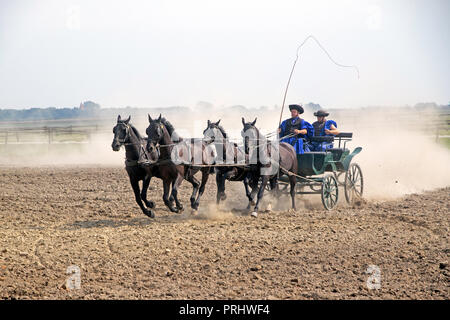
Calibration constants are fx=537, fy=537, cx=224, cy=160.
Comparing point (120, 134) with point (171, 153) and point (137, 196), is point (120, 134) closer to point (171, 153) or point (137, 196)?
point (171, 153)

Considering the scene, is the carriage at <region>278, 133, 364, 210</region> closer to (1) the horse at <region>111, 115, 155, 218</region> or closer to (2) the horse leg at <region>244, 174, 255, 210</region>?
(2) the horse leg at <region>244, 174, 255, 210</region>

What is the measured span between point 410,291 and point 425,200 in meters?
7.35

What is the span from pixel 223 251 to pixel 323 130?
17.3ft

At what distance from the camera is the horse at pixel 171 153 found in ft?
31.3

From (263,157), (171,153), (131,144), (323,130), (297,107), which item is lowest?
(263,157)

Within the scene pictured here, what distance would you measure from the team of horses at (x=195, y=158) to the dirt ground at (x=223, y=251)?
560 millimetres

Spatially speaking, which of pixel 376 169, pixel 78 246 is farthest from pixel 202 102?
pixel 78 246

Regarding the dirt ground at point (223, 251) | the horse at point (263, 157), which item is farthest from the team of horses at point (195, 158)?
the dirt ground at point (223, 251)

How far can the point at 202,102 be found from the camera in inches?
1307

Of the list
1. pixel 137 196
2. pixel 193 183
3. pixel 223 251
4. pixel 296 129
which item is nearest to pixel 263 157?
pixel 296 129

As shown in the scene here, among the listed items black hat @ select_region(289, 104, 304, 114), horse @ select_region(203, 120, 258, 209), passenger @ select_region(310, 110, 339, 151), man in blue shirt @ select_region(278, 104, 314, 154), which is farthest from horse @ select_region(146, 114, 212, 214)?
passenger @ select_region(310, 110, 339, 151)

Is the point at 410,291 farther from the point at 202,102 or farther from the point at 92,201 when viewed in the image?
the point at 202,102

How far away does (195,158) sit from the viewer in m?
10.1

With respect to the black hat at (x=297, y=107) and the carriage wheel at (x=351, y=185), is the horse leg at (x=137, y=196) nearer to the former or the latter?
the black hat at (x=297, y=107)
